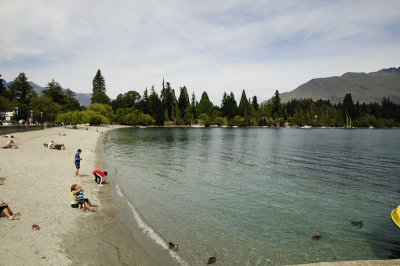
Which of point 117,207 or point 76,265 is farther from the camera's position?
point 117,207

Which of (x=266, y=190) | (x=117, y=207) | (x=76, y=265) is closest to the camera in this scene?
(x=76, y=265)

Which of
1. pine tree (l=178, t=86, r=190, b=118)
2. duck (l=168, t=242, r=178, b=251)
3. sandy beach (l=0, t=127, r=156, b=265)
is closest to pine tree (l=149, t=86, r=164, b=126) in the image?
pine tree (l=178, t=86, r=190, b=118)

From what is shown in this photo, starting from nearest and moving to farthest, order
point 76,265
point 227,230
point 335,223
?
point 76,265 < point 227,230 < point 335,223

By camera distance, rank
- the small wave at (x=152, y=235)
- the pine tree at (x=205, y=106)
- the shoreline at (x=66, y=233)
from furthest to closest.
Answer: the pine tree at (x=205, y=106), the small wave at (x=152, y=235), the shoreline at (x=66, y=233)

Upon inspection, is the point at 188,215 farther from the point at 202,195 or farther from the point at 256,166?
the point at 256,166

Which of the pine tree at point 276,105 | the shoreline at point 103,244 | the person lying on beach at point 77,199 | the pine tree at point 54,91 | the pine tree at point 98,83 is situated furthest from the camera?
the pine tree at point 276,105

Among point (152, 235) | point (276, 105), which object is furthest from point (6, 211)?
point (276, 105)

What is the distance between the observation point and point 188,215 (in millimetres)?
13516

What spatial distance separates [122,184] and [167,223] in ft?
28.8

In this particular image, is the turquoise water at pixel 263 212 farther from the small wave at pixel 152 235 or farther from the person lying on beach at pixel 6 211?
the person lying on beach at pixel 6 211

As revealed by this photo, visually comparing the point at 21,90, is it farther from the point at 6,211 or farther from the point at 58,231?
the point at 58,231

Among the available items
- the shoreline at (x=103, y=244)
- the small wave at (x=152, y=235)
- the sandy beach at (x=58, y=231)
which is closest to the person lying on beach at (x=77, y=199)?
the sandy beach at (x=58, y=231)

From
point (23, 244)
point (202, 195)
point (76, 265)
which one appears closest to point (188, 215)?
point (202, 195)

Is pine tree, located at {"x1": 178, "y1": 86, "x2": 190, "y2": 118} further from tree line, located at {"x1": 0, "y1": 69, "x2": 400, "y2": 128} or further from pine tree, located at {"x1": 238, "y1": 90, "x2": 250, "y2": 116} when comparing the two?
pine tree, located at {"x1": 238, "y1": 90, "x2": 250, "y2": 116}
